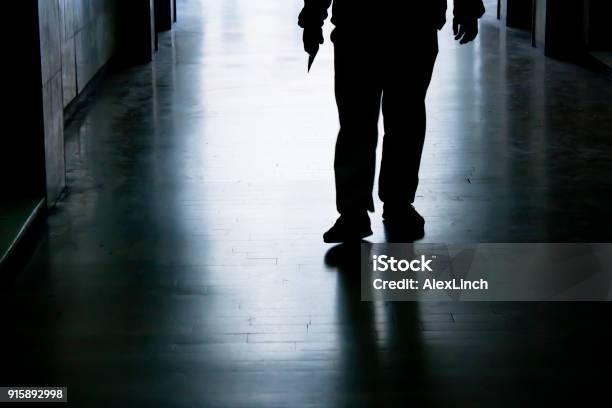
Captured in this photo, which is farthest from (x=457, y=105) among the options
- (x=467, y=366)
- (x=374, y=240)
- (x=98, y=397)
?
(x=98, y=397)

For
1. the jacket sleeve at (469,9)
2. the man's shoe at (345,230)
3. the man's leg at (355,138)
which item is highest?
the jacket sleeve at (469,9)

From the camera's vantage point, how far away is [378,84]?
5.55 meters

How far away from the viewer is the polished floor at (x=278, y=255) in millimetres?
4059

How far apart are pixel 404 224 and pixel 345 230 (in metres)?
0.35

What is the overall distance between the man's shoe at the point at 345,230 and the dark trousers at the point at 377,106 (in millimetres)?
43

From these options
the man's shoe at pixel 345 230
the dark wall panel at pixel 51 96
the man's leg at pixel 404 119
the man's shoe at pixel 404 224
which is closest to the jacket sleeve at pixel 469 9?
the man's leg at pixel 404 119

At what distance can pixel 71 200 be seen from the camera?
249 inches

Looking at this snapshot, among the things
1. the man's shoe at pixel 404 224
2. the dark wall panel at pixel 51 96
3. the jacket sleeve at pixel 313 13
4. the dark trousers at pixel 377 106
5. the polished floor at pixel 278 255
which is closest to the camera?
the polished floor at pixel 278 255

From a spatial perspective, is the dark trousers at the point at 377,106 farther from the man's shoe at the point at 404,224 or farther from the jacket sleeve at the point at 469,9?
the jacket sleeve at the point at 469,9

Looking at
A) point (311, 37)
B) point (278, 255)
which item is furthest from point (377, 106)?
point (278, 255)

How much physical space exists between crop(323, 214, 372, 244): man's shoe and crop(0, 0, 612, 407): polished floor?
0.08 metres

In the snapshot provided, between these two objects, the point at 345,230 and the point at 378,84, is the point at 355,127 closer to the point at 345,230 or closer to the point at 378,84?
the point at 378,84

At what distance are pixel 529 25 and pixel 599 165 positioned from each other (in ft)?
20.2

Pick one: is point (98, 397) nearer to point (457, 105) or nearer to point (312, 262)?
point (312, 262)
